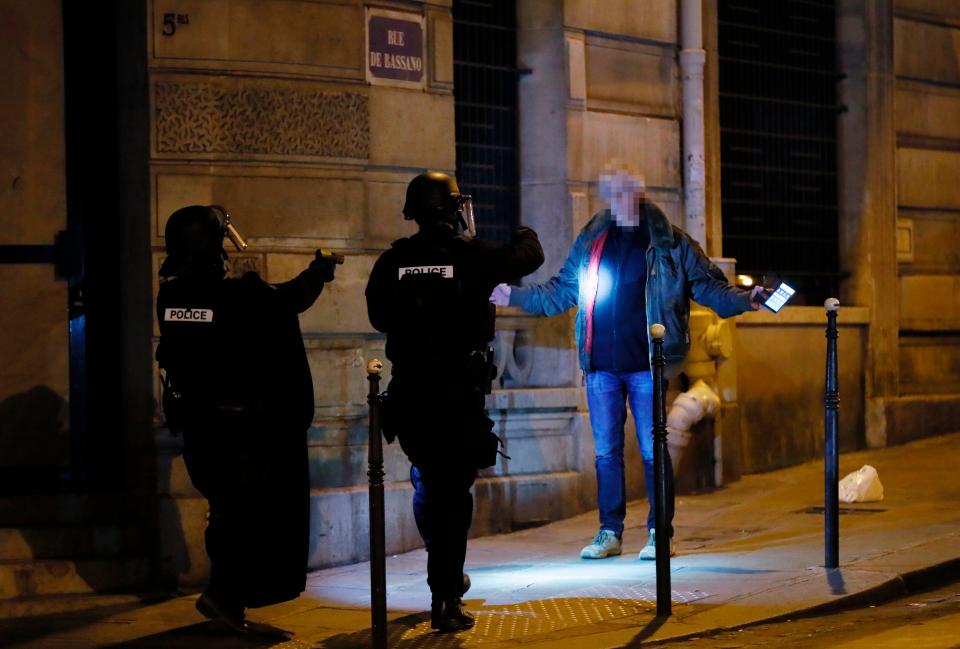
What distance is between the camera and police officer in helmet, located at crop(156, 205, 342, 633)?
20.8 feet

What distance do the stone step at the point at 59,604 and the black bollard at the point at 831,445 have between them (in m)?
3.36

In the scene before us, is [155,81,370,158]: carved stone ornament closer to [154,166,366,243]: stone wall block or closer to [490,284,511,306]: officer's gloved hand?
[154,166,366,243]: stone wall block

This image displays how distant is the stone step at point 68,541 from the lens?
794 cm

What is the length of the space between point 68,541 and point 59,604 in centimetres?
48

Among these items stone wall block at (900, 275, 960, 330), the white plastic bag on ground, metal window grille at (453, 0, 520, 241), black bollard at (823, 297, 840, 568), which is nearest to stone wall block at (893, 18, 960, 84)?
stone wall block at (900, 275, 960, 330)

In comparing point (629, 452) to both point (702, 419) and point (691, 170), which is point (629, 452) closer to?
point (702, 419)

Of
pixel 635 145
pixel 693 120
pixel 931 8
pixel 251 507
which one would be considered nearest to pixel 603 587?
pixel 251 507

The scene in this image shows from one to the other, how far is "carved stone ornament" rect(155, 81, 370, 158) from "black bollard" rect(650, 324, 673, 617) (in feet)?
8.12

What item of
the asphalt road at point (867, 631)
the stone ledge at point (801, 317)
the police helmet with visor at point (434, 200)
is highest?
the police helmet with visor at point (434, 200)

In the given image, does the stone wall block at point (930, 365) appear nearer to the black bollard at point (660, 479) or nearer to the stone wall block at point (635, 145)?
the stone wall block at point (635, 145)

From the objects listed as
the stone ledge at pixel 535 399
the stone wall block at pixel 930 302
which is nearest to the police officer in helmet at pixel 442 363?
the stone ledge at pixel 535 399

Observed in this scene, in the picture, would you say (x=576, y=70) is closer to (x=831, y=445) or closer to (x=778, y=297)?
(x=778, y=297)

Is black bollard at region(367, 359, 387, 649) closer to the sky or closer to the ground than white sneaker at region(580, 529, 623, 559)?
closer to the sky

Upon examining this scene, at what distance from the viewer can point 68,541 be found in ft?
26.4
